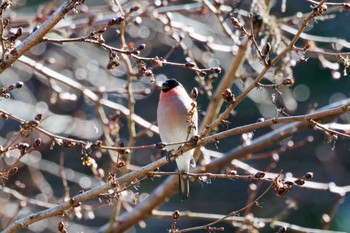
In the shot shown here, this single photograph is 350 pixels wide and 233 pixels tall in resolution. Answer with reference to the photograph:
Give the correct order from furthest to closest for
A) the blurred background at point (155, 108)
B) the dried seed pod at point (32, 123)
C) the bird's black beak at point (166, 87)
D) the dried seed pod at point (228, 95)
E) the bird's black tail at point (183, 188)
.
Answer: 1. the blurred background at point (155, 108)
2. the bird's black beak at point (166, 87)
3. the bird's black tail at point (183, 188)
4. the dried seed pod at point (32, 123)
5. the dried seed pod at point (228, 95)

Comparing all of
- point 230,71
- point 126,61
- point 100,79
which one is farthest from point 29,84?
point 126,61

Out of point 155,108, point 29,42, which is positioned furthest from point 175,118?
point 155,108

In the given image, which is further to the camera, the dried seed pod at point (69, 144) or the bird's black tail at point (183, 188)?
the bird's black tail at point (183, 188)

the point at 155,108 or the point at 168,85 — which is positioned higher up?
the point at 168,85

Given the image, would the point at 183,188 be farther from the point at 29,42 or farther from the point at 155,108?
the point at 155,108

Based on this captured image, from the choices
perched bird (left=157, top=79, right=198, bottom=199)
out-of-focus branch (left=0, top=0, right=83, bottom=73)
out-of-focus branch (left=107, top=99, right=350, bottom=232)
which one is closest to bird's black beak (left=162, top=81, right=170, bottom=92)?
perched bird (left=157, top=79, right=198, bottom=199)

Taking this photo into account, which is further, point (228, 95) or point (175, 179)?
point (175, 179)

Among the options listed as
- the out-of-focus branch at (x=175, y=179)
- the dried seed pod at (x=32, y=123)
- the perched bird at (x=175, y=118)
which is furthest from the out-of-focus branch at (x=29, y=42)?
the out-of-focus branch at (x=175, y=179)

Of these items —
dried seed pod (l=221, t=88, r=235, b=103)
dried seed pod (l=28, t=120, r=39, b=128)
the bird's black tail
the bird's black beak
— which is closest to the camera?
dried seed pod (l=221, t=88, r=235, b=103)

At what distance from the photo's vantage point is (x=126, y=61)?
382cm

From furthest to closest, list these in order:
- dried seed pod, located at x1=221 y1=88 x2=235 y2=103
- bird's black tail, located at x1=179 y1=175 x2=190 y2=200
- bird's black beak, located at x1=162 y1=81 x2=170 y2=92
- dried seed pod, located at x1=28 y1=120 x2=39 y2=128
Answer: bird's black beak, located at x1=162 y1=81 x2=170 y2=92 < bird's black tail, located at x1=179 y1=175 x2=190 y2=200 < dried seed pod, located at x1=28 y1=120 x2=39 y2=128 < dried seed pod, located at x1=221 y1=88 x2=235 y2=103

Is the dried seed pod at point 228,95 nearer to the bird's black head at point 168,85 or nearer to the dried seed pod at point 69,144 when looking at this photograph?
the dried seed pod at point 69,144

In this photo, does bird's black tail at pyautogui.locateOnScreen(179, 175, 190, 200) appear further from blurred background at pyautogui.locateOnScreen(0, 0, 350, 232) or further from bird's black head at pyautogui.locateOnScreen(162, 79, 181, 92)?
blurred background at pyautogui.locateOnScreen(0, 0, 350, 232)

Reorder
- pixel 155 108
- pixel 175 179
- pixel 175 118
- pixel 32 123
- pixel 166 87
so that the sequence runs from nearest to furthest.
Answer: pixel 32 123 → pixel 175 118 → pixel 166 87 → pixel 175 179 → pixel 155 108
